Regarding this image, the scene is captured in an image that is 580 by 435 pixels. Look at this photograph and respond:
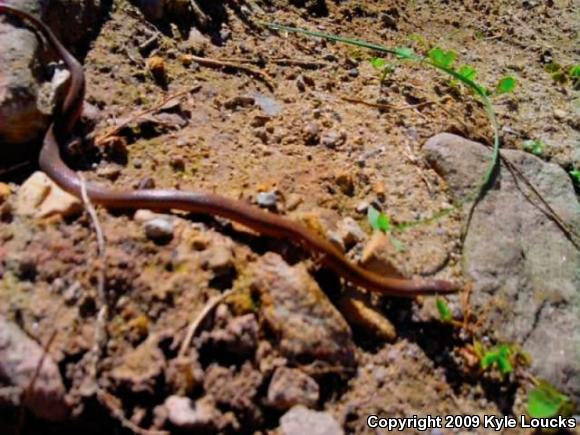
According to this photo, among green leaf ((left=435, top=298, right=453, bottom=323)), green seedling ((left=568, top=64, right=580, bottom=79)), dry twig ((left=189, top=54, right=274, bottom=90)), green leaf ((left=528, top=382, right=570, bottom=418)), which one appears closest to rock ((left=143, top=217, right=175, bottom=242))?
green leaf ((left=435, top=298, right=453, bottom=323))

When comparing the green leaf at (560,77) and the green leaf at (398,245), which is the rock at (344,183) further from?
the green leaf at (560,77)

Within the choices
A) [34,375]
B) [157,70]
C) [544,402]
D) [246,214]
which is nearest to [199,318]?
[246,214]

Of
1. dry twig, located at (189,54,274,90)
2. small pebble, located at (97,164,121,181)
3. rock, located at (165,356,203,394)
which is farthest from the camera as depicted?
dry twig, located at (189,54,274,90)

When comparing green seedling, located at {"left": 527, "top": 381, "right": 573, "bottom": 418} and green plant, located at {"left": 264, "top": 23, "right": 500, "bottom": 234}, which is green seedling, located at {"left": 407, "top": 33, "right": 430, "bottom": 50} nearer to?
green plant, located at {"left": 264, "top": 23, "right": 500, "bottom": 234}

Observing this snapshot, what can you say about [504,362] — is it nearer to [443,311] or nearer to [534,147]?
[443,311]

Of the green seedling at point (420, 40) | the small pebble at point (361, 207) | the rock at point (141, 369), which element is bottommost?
the rock at point (141, 369)

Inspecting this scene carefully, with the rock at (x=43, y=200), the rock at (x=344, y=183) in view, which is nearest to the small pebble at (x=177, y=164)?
the rock at (x=43, y=200)
